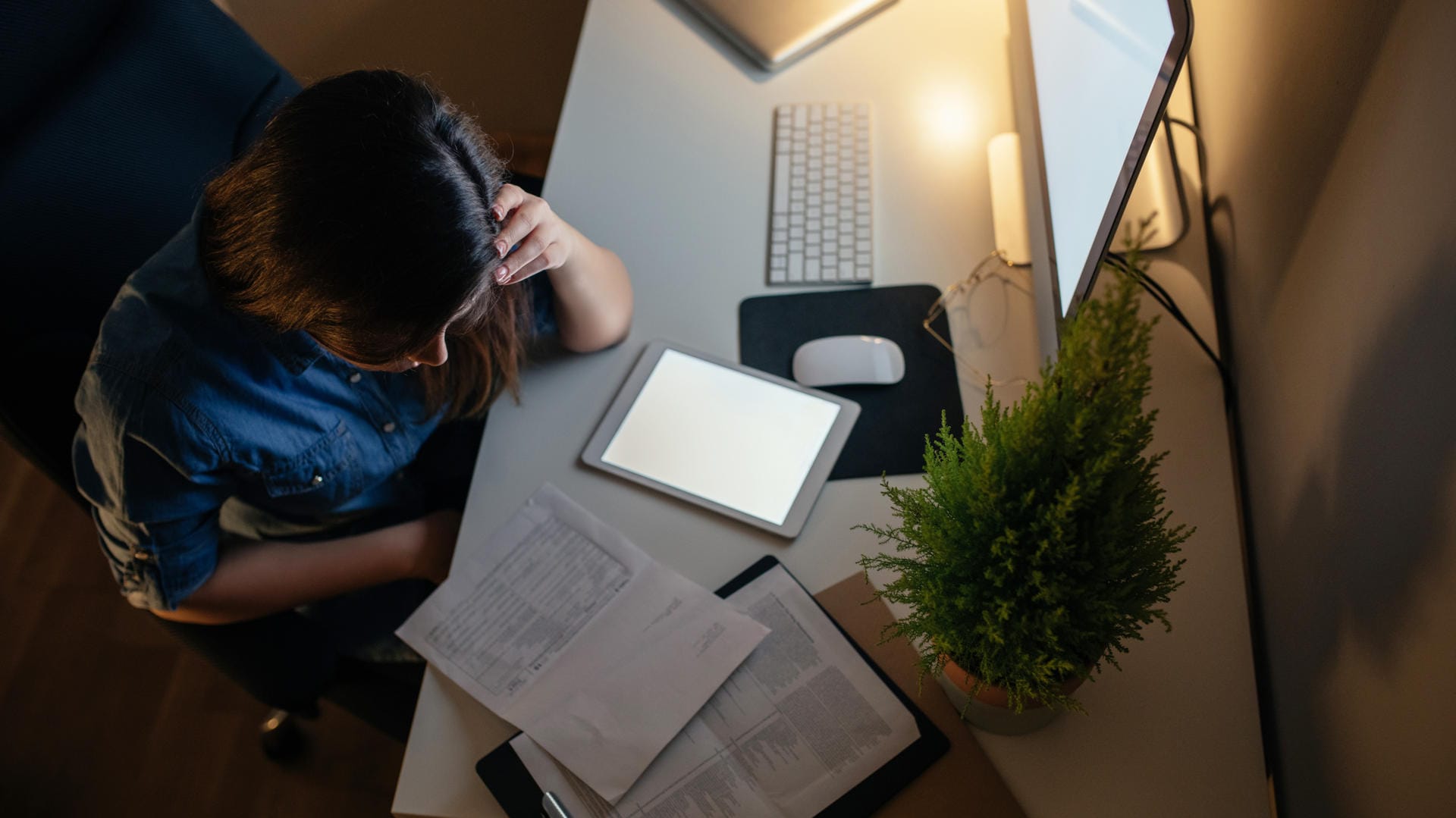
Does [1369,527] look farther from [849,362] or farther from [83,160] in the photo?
[83,160]

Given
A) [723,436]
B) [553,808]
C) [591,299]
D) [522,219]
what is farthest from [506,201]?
[553,808]

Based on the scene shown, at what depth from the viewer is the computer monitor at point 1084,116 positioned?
706 mm

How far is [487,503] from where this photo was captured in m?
0.99

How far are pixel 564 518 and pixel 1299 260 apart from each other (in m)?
0.74

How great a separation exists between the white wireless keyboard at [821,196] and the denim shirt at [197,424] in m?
0.48

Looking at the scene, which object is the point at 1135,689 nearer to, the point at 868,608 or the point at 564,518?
the point at 868,608

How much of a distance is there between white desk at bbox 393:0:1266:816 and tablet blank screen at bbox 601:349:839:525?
0.10 ft

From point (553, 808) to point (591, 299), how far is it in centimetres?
52

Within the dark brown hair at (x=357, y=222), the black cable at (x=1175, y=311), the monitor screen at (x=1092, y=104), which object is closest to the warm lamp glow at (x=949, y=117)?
the monitor screen at (x=1092, y=104)

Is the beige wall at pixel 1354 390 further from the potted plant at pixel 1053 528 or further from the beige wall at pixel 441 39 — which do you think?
the beige wall at pixel 441 39

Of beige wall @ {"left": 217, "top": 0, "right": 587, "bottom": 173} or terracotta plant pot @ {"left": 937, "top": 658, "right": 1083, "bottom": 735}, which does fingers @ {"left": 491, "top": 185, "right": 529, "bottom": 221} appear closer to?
terracotta plant pot @ {"left": 937, "top": 658, "right": 1083, "bottom": 735}

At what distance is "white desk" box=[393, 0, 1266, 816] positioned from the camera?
2.65 ft

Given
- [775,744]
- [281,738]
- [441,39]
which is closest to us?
[775,744]

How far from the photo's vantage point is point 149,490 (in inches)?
33.9
